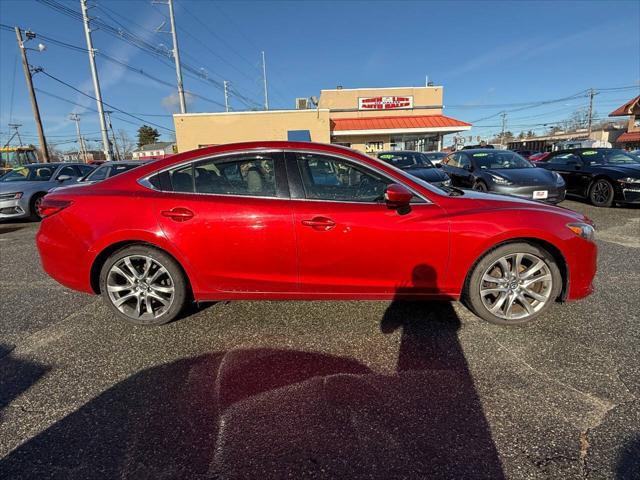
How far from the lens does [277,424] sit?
6.75 ft

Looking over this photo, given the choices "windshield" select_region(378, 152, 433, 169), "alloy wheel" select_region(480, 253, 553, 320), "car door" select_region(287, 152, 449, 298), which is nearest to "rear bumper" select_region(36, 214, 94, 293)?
"car door" select_region(287, 152, 449, 298)

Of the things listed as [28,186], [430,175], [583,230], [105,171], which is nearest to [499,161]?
[430,175]

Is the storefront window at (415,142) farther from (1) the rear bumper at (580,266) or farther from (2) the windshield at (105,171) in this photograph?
(1) the rear bumper at (580,266)

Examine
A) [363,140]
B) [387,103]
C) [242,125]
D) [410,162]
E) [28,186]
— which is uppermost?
[387,103]

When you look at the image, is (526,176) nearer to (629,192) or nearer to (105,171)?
(629,192)

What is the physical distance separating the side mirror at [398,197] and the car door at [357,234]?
0.05 m

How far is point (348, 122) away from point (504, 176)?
24.1 m

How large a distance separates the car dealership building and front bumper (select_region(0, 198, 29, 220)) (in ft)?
54.9

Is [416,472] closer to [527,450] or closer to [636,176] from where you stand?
[527,450]

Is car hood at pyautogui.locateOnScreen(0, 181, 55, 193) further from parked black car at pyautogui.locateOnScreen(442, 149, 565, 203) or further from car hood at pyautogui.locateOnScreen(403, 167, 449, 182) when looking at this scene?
parked black car at pyautogui.locateOnScreen(442, 149, 565, 203)

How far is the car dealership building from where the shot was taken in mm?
24516

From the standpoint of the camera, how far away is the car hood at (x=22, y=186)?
850 cm

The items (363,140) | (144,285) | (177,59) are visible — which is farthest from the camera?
(363,140)

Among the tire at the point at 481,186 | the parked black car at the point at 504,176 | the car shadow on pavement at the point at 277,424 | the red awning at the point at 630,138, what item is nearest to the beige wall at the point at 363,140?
the parked black car at the point at 504,176
